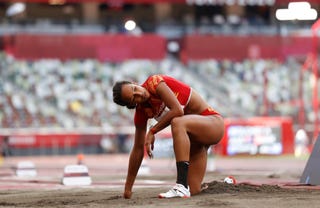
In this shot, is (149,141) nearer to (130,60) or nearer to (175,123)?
(175,123)

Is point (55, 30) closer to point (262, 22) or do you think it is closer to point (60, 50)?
point (60, 50)

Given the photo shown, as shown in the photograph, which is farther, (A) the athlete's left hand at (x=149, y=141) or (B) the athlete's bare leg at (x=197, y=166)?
(B) the athlete's bare leg at (x=197, y=166)

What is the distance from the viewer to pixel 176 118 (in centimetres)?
843

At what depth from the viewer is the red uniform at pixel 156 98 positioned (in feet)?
27.8

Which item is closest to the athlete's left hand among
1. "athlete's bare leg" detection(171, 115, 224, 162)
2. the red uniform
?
"athlete's bare leg" detection(171, 115, 224, 162)

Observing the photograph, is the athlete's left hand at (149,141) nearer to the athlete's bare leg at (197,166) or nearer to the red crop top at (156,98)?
the red crop top at (156,98)

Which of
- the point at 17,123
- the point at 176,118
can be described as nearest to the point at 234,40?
the point at 17,123

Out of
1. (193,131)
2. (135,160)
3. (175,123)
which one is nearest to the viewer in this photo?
(175,123)

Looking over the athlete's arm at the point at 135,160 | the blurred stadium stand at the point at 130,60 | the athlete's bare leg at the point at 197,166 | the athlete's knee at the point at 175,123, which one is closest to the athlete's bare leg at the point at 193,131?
the athlete's knee at the point at 175,123

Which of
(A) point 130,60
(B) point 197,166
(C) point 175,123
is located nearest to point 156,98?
(C) point 175,123

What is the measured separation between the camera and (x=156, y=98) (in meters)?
8.50

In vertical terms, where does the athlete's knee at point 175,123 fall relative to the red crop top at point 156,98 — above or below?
below

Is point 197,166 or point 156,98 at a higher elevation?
point 156,98

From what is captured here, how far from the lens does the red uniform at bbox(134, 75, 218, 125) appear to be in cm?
846
